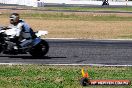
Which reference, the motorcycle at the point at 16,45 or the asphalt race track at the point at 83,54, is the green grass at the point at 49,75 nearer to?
the asphalt race track at the point at 83,54

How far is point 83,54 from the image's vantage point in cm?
1845

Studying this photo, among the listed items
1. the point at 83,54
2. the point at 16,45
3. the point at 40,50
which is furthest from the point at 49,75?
the point at 83,54

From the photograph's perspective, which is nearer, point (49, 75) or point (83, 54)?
point (49, 75)

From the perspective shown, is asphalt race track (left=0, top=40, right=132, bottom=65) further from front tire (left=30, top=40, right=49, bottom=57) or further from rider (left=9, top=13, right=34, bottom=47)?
rider (left=9, top=13, right=34, bottom=47)

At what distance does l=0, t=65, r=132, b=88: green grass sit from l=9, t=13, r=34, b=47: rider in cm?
261

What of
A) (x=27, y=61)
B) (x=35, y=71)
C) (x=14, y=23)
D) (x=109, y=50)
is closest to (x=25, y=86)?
(x=35, y=71)

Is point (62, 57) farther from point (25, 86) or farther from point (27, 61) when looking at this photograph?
point (25, 86)

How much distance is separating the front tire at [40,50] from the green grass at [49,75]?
8.52 ft

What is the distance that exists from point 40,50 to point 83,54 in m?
1.87

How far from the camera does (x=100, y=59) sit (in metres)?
17.2

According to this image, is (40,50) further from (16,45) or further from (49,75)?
(49,75)

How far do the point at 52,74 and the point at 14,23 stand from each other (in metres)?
4.84

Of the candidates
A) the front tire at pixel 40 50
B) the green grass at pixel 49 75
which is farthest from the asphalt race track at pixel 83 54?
the green grass at pixel 49 75

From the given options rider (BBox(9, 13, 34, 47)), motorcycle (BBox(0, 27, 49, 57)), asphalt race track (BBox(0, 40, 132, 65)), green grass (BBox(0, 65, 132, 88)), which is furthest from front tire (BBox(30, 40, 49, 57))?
green grass (BBox(0, 65, 132, 88))
